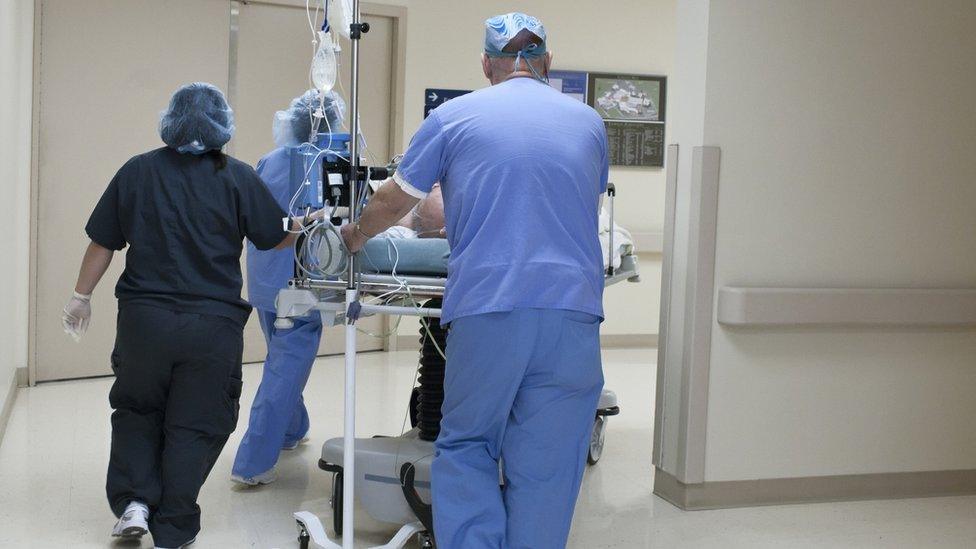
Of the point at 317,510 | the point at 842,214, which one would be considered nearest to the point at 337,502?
the point at 317,510

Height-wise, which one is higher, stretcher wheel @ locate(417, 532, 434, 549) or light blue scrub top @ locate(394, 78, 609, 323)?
light blue scrub top @ locate(394, 78, 609, 323)

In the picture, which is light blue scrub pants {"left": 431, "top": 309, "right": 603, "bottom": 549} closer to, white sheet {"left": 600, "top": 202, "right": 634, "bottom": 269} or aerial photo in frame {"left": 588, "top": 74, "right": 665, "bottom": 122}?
white sheet {"left": 600, "top": 202, "right": 634, "bottom": 269}

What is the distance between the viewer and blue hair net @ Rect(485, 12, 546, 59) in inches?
101

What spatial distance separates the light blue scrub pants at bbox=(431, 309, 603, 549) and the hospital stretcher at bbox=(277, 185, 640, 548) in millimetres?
289

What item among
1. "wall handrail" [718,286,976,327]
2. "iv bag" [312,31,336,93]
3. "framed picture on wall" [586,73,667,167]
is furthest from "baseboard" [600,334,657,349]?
"iv bag" [312,31,336,93]

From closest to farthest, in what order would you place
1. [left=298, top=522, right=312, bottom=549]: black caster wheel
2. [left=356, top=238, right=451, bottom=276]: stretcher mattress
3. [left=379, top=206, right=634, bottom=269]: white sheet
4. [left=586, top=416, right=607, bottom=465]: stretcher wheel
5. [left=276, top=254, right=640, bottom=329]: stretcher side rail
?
[left=276, top=254, right=640, bottom=329]: stretcher side rail < [left=356, top=238, right=451, bottom=276]: stretcher mattress < [left=298, top=522, right=312, bottom=549]: black caster wheel < [left=379, top=206, right=634, bottom=269]: white sheet < [left=586, top=416, right=607, bottom=465]: stretcher wheel

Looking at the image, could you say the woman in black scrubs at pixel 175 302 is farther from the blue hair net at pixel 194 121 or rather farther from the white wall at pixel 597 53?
the white wall at pixel 597 53

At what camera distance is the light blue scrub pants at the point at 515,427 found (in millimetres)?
2414

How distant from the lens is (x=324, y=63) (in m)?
2.96

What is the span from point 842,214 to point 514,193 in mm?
1676

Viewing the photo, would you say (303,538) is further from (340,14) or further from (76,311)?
(340,14)

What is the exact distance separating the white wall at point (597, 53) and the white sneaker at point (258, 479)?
10.1 ft

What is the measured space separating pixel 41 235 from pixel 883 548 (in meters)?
3.99

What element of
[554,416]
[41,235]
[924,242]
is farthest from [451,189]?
[41,235]
